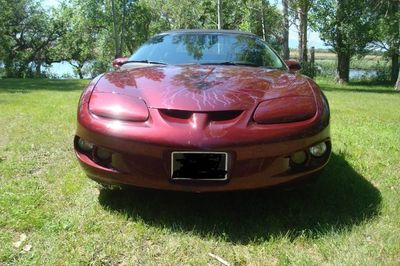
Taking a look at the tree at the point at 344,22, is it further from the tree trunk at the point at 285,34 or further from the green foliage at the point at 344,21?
the tree trunk at the point at 285,34

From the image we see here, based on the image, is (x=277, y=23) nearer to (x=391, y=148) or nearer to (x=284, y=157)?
(x=391, y=148)

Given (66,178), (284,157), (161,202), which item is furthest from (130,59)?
(284,157)

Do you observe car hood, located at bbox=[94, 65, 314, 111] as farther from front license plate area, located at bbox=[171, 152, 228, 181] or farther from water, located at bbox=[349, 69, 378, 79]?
water, located at bbox=[349, 69, 378, 79]

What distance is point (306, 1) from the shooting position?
18938 millimetres

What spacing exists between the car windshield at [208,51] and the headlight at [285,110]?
1119 millimetres

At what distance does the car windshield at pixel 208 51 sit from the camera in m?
3.86

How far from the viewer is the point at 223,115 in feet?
8.54

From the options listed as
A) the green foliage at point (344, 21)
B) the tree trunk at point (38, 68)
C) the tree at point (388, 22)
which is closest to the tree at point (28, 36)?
the tree trunk at point (38, 68)

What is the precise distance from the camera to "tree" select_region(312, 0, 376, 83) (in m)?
19.0

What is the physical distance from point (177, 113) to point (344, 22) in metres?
18.4

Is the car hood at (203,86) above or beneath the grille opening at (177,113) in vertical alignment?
above

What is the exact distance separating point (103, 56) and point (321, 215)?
35.7 metres

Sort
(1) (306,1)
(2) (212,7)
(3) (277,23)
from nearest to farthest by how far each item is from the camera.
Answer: (1) (306,1)
(3) (277,23)
(2) (212,7)

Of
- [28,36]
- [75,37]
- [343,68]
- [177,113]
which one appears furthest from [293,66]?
[28,36]
